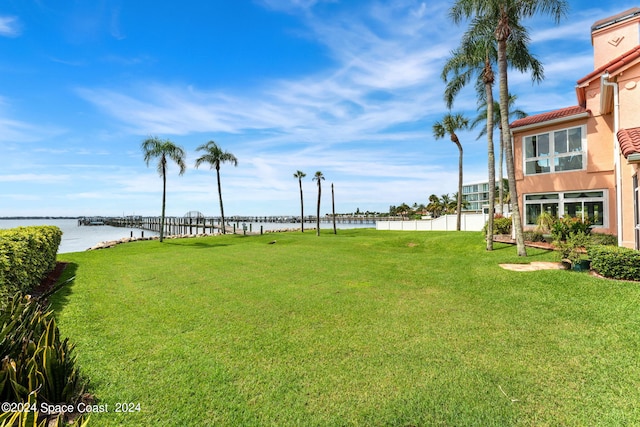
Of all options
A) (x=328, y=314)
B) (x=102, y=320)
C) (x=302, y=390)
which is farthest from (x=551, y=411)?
(x=102, y=320)

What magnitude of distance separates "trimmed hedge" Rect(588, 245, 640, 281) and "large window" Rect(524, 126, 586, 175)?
815 cm

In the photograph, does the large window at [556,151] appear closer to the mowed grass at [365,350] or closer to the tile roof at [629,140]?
the tile roof at [629,140]

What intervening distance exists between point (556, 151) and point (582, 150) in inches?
40.7

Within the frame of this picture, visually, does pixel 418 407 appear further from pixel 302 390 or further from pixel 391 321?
pixel 391 321

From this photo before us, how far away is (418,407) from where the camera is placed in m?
3.39

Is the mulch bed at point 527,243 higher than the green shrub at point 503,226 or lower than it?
lower

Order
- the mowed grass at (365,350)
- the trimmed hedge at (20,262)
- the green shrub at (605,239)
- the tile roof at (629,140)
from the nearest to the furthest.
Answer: the mowed grass at (365,350) < the trimmed hedge at (20,262) < the tile roof at (629,140) < the green shrub at (605,239)

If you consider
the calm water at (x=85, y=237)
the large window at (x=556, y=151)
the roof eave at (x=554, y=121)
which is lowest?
the calm water at (x=85, y=237)

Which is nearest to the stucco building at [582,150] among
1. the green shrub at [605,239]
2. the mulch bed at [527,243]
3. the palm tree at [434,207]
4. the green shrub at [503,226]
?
the green shrub at [605,239]

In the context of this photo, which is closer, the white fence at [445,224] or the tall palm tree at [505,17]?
the tall palm tree at [505,17]

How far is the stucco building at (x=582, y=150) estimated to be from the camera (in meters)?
13.4

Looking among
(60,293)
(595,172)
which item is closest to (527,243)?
(595,172)

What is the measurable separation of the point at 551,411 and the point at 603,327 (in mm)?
Result: 3144

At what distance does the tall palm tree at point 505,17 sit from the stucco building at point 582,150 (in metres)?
3.13
